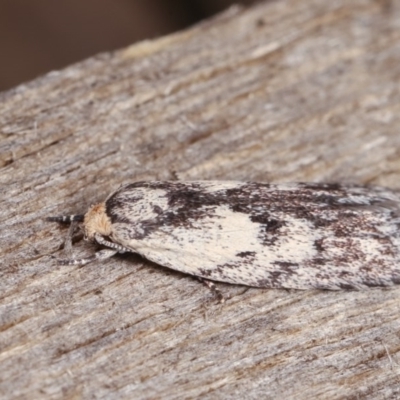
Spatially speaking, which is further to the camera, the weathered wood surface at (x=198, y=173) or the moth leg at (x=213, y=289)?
the moth leg at (x=213, y=289)

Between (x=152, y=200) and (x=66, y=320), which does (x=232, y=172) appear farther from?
(x=66, y=320)

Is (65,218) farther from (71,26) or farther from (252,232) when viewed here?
(71,26)

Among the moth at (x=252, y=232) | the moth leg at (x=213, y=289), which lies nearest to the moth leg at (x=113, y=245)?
the moth at (x=252, y=232)

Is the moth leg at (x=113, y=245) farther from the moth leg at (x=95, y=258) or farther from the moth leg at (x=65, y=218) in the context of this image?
the moth leg at (x=65, y=218)

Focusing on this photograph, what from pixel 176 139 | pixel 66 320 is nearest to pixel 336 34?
pixel 176 139

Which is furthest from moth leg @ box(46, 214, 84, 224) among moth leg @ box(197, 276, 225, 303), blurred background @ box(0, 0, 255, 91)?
blurred background @ box(0, 0, 255, 91)

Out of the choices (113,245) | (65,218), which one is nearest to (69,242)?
(65,218)
